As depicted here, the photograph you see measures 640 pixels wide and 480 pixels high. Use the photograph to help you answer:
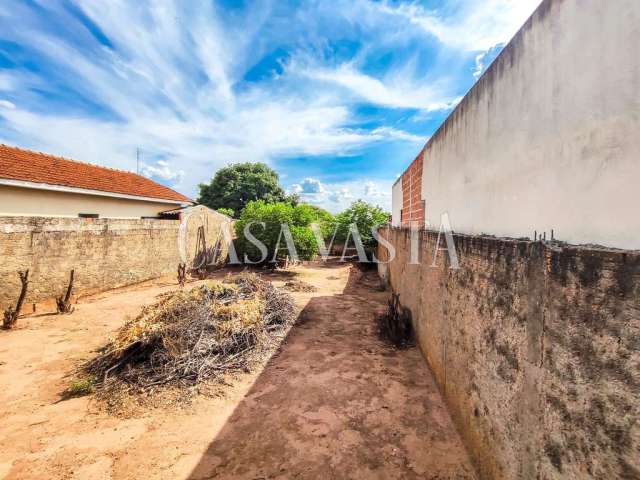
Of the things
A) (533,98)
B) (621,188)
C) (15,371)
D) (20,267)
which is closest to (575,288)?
(621,188)

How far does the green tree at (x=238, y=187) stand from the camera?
2439cm

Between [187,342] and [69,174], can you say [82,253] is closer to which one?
[69,174]

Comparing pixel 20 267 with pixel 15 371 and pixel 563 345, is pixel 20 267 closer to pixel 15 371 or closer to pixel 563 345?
pixel 15 371

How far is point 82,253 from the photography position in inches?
306

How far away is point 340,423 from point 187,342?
102 inches

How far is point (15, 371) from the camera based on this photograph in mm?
4129

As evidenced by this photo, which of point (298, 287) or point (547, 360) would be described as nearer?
point (547, 360)

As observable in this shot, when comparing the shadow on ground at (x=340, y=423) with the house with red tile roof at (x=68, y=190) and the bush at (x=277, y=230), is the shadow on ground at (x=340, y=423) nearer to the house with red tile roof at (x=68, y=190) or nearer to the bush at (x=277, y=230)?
the bush at (x=277, y=230)

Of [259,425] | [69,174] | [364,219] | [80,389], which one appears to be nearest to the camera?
[259,425]

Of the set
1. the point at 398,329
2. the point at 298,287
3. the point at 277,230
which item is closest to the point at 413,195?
the point at 398,329

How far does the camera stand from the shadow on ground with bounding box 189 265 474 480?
258 cm

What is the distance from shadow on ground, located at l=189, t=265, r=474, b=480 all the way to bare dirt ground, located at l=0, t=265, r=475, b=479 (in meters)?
0.01

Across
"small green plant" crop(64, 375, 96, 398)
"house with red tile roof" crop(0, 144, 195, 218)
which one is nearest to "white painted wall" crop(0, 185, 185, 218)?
"house with red tile roof" crop(0, 144, 195, 218)

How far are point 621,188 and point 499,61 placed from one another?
1985mm
